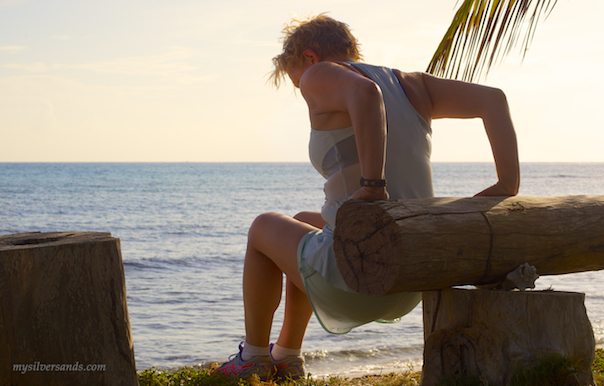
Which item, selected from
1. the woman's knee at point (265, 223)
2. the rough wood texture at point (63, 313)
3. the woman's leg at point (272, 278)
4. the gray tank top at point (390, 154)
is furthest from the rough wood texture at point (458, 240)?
the rough wood texture at point (63, 313)

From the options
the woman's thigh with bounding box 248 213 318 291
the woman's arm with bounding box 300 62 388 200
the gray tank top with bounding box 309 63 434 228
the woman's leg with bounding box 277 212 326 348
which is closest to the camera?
the woman's arm with bounding box 300 62 388 200

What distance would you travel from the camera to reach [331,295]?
6.92 ft

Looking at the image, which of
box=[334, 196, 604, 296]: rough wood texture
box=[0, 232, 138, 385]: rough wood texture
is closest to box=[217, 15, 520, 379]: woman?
box=[334, 196, 604, 296]: rough wood texture

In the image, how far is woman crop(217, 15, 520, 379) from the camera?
207 centimetres

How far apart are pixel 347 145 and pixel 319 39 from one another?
1.68ft

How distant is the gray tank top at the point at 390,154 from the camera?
2.12 m

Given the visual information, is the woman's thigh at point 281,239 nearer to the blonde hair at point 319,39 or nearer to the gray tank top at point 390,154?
the gray tank top at point 390,154

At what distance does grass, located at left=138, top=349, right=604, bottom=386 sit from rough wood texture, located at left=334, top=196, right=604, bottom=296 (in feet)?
1.17

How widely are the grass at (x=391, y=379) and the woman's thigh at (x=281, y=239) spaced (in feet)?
1.94

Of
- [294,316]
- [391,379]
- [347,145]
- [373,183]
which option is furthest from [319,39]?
[391,379]

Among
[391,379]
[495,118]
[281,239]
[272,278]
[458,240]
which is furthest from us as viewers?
[391,379]

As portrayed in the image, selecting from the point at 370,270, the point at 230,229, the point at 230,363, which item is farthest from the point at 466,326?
the point at 230,229

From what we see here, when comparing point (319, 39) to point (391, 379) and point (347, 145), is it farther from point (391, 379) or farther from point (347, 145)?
point (391, 379)

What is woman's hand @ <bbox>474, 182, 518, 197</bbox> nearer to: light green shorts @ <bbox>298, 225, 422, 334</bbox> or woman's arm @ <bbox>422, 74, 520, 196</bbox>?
woman's arm @ <bbox>422, 74, 520, 196</bbox>
